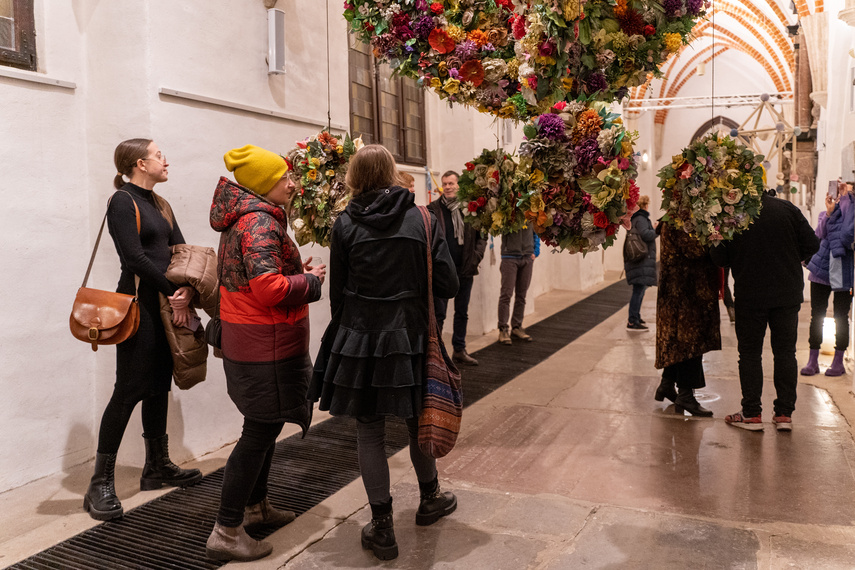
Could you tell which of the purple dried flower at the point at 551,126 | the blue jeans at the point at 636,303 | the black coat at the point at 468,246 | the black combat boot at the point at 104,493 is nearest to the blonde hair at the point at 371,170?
the purple dried flower at the point at 551,126

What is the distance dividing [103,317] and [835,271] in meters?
5.46

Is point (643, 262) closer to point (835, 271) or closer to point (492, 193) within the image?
point (835, 271)

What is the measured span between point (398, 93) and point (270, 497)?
539 cm

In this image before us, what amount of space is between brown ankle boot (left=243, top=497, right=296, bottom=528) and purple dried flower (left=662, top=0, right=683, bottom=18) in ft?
9.57

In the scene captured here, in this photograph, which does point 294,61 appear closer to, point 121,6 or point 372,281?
point 121,6

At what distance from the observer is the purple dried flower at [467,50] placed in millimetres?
3838

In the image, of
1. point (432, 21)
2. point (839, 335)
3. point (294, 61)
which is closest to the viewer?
point (432, 21)

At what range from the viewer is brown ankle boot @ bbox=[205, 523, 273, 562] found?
3.21 m

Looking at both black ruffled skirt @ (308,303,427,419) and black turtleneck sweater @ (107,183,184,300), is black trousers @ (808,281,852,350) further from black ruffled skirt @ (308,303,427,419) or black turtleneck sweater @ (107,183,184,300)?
black turtleneck sweater @ (107,183,184,300)

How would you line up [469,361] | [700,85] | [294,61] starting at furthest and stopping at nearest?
[700,85] < [469,361] < [294,61]

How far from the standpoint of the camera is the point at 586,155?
10.5ft

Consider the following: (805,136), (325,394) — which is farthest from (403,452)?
(805,136)

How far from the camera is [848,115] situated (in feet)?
28.1

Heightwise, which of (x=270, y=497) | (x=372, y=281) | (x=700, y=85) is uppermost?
(x=700, y=85)
